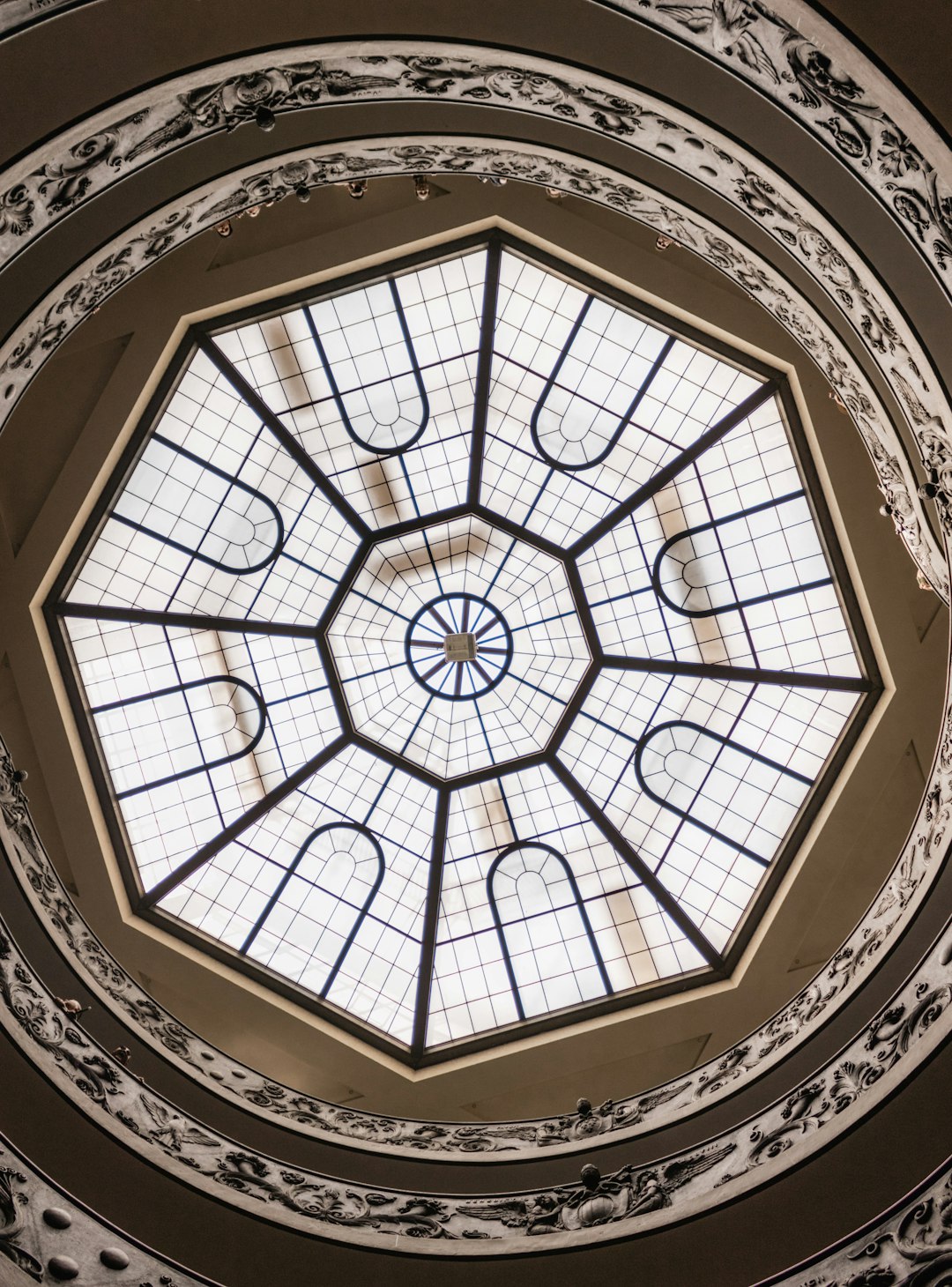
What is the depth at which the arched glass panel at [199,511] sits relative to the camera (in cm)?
1397

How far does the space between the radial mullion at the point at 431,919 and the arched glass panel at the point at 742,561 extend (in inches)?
209

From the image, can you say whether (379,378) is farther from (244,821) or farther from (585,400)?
(244,821)

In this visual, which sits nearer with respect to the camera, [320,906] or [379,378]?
[379,378]

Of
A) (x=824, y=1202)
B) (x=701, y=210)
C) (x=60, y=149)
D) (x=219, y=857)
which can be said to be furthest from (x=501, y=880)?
(x=60, y=149)

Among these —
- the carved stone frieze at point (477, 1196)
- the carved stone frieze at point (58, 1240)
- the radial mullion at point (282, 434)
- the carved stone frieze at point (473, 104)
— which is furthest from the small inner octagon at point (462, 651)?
the carved stone frieze at point (58, 1240)

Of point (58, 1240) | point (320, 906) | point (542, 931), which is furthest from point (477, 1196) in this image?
point (320, 906)

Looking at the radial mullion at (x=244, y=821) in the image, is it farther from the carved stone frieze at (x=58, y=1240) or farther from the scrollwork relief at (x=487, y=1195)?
the carved stone frieze at (x=58, y=1240)

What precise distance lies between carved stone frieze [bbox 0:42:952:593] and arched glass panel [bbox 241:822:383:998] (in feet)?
33.5

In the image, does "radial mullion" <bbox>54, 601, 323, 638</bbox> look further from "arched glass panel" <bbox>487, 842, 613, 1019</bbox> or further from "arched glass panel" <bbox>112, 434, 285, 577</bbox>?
"arched glass panel" <bbox>487, 842, 613, 1019</bbox>

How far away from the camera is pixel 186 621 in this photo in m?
15.1

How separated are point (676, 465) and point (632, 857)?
6496mm

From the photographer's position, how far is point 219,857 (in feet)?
50.6

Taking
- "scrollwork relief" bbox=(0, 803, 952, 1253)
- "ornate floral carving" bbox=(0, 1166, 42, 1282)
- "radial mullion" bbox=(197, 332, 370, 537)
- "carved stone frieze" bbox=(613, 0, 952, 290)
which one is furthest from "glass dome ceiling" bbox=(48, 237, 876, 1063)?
"carved stone frieze" bbox=(613, 0, 952, 290)

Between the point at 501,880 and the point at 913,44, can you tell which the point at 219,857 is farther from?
the point at 913,44
